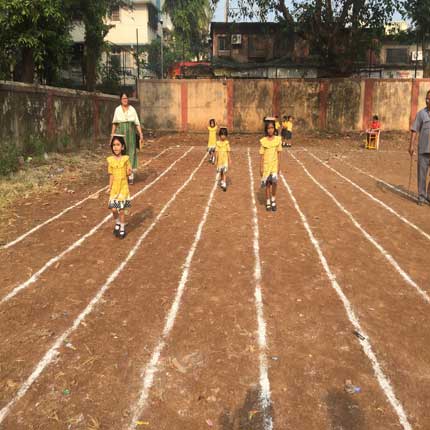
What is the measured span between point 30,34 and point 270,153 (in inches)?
473

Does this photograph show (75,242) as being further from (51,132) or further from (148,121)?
(148,121)

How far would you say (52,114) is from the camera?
44.0 feet

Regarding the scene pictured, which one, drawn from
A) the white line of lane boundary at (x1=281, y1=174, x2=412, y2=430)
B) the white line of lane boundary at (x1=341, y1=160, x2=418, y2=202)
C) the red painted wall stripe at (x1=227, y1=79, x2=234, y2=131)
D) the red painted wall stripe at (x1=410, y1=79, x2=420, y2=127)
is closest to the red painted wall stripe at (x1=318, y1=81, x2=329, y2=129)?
the red painted wall stripe at (x1=410, y1=79, x2=420, y2=127)

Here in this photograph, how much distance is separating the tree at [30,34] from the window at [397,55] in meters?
29.0

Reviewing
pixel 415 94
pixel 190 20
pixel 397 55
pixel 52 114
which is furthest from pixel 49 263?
pixel 190 20

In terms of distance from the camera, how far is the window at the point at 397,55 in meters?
37.7

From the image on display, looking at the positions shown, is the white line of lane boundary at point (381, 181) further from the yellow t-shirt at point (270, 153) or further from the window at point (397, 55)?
the window at point (397, 55)

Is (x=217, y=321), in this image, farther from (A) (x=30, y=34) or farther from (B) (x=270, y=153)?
(A) (x=30, y=34)

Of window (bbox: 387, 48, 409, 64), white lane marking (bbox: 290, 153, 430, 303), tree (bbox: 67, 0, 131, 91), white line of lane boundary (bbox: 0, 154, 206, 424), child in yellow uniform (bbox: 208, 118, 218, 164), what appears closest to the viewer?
white line of lane boundary (bbox: 0, 154, 206, 424)

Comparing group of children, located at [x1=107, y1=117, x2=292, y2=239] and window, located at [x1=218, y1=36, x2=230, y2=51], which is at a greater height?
window, located at [x1=218, y1=36, x2=230, y2=51]

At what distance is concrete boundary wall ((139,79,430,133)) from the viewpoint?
74.4 feet

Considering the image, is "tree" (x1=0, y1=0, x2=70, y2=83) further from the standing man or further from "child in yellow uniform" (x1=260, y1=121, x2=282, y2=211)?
the standing man

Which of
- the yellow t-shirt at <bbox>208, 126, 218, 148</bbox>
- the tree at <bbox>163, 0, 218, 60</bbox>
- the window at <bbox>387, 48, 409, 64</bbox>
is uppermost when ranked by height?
the tree at <bbox>163, 0, 218, 60</bbox>

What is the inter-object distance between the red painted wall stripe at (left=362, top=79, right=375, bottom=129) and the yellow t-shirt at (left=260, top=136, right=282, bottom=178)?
670 inches
